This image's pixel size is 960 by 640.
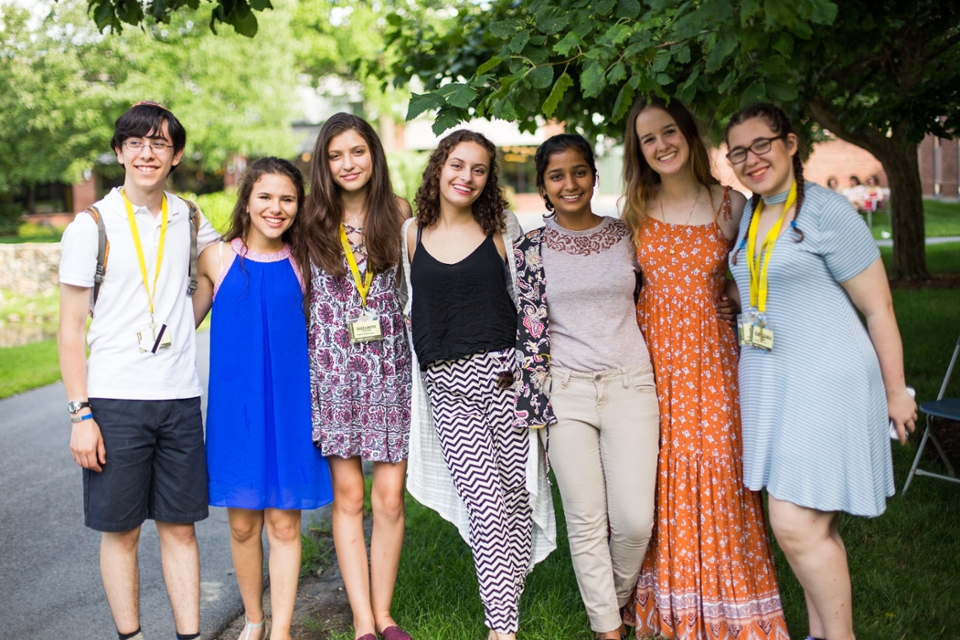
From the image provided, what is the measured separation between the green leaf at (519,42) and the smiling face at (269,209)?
3.48 feet

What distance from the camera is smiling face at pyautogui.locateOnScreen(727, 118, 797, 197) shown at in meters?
3.04

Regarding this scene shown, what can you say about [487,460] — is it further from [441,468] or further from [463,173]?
[463,173]

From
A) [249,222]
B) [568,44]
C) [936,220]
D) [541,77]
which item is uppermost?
[936,220]

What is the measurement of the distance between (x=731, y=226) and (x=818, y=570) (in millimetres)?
1329

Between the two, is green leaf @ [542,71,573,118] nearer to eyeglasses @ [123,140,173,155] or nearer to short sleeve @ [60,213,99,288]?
eyeglasses @ [123,140,173,155]

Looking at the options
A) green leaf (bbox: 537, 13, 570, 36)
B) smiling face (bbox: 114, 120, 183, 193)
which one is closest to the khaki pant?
green leaf (bbox: 537, 13, 570, 36)

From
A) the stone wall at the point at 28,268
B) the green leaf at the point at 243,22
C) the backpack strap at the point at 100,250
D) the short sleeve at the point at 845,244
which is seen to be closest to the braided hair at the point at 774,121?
the short sleeve at the point at 845,244

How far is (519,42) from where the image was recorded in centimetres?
339

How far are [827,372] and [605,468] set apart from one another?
0.96 meters

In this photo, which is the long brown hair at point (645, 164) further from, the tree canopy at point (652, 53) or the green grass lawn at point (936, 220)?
the green grass lawn at point (936, 220)

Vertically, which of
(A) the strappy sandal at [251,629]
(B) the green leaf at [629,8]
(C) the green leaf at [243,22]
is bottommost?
(A) the strappy sandal at [251,629]

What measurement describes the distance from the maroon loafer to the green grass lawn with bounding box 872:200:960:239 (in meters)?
18.0

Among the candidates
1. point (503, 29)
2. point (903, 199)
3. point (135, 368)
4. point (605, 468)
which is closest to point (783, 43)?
point (503, 29)

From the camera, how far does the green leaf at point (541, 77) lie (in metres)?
3.23
